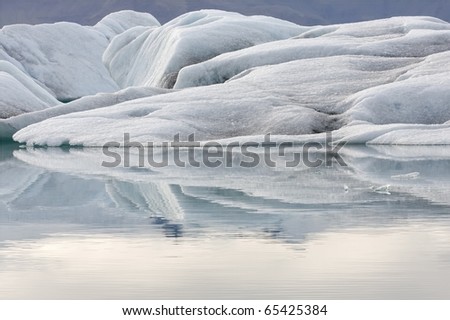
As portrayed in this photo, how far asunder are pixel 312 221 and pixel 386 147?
1601cm

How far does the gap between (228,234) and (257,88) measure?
24.8 meters

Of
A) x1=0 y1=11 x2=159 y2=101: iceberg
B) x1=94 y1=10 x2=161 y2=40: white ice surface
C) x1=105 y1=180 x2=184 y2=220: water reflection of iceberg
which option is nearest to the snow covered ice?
x1=0 y1=11 x2=159 y2=101: iceberg

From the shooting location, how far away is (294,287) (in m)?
9.00

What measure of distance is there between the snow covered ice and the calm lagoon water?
9992 millimetres

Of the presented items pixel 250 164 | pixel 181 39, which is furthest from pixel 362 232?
pixel 181 39

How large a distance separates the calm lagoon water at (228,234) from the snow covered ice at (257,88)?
9.99 meters

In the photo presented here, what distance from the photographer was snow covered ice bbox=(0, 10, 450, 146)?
32.0 metres

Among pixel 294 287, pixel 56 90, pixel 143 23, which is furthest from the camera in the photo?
pixel 143 23

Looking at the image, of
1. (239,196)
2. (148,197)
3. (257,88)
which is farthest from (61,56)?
(239,196)

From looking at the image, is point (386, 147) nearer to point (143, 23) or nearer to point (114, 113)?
point (114, 113)

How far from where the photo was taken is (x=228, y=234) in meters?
12.3

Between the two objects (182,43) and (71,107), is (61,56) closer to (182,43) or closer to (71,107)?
(182,43)

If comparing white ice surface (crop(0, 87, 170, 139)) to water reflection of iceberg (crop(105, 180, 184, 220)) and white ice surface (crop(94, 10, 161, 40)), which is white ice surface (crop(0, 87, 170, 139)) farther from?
white ice surface (crop(94, 10, 161, 40))
